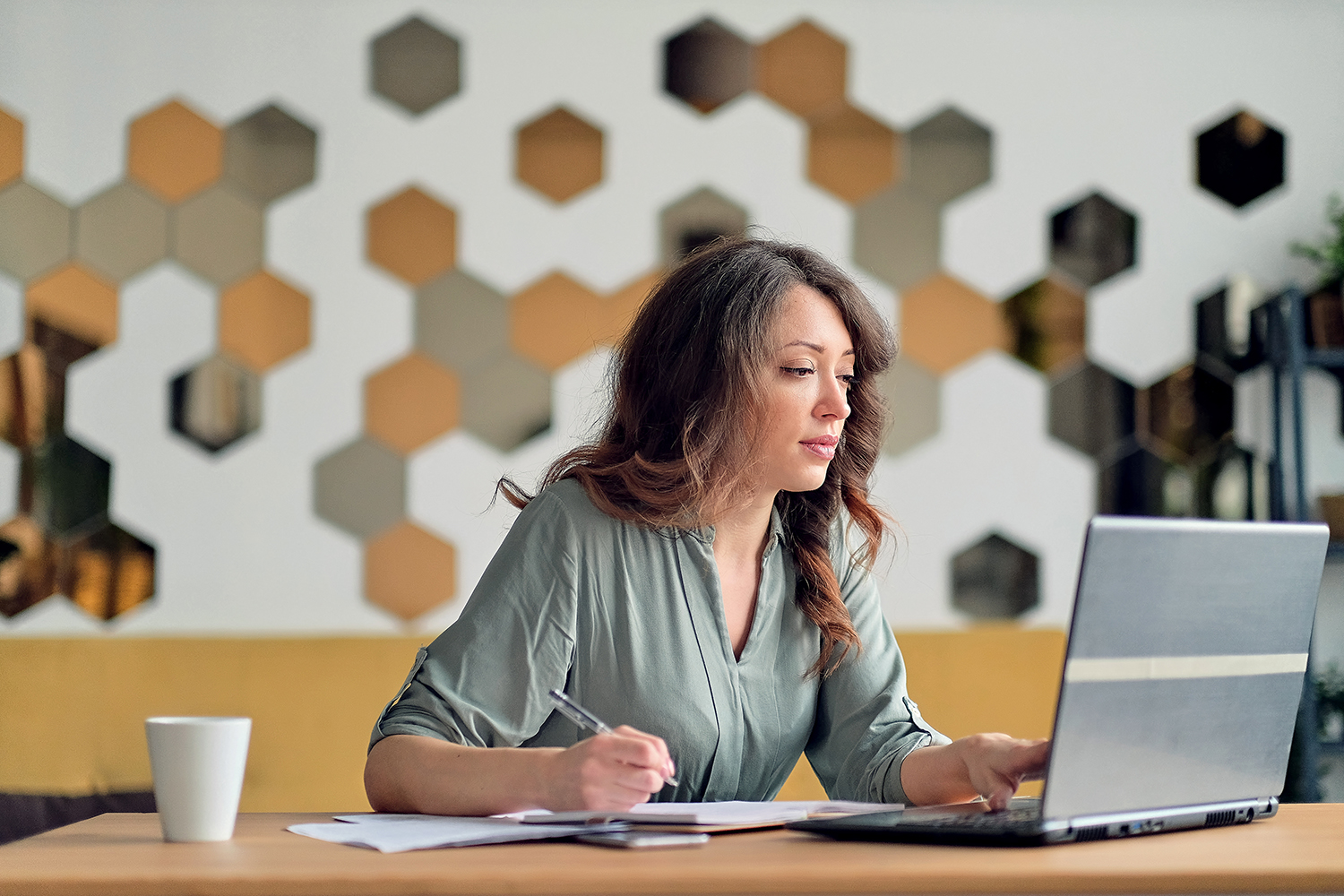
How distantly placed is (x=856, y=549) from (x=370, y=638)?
1.02 metres

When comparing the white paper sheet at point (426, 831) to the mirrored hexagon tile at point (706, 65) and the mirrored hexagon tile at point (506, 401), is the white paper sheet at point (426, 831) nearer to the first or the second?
the mirrored hexagon tile at point (506, 401)

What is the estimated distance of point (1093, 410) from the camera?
8.02ft

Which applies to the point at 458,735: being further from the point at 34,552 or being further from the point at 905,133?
the point at 905,133

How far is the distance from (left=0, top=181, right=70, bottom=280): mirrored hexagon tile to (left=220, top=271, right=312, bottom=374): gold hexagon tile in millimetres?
327

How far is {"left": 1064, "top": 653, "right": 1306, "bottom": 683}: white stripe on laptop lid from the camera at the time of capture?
2.43ft

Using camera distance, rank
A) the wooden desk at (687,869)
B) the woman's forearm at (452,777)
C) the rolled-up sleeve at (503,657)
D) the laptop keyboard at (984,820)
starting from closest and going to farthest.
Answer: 1. the wooden desk at (687,869)
2. the laptop keyboard at (984,820)
3. the woman's forearm at (452,777)
4. the rolled-up sleeve at (503,657)

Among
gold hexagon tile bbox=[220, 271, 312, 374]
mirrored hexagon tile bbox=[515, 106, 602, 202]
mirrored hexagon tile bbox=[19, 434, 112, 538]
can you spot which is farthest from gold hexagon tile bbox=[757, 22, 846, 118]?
mirrored hexagon tile bbox=[19, 434, 112, 538]

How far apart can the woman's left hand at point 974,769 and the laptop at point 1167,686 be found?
5 centimetres

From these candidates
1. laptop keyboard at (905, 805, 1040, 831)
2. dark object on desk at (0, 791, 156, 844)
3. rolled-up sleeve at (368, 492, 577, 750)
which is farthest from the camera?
dark object on desk at (0, 791, 156, 844)

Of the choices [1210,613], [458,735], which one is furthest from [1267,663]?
[458,735]

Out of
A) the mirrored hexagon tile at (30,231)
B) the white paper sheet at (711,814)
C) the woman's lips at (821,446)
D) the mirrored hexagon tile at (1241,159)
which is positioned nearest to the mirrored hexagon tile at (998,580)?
the mirrored hexagon tile at (1241,159)

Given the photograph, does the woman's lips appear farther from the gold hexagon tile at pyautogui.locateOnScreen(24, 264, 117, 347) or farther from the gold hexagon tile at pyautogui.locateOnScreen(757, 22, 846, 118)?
the gold hexagon tile at pyautogui.locateOnScreen(24, 264, 117, 347)

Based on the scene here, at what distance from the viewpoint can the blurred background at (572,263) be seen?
7.57ft

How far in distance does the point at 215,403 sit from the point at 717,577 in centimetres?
144
